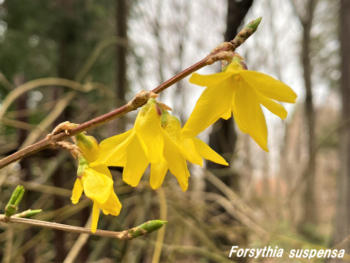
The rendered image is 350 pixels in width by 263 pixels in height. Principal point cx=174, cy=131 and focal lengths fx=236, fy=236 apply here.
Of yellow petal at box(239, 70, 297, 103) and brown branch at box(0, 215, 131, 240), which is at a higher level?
yellow petal at box(239, 70, 297, 103)

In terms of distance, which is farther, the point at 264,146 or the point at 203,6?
the point at 203,6

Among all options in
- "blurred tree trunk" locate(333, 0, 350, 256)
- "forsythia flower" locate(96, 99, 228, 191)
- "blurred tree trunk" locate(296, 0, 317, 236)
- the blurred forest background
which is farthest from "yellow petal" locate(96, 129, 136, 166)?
"blurred tree trunk" locate(296, 0, 317, 236)

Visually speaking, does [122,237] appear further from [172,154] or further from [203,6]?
[203,6]

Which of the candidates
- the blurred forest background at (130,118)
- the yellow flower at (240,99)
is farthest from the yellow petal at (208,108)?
the blurred forest background at (130,118)

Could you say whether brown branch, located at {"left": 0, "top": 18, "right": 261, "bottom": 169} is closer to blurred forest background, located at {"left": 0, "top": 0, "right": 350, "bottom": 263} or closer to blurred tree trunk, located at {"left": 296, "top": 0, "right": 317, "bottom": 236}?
blurred forest background, located at {"left": 0, "top": 0, "right": 350, "bottom": 263}

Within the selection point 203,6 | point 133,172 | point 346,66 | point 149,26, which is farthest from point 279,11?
point 133,172

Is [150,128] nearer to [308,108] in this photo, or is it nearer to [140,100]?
[140,100]
